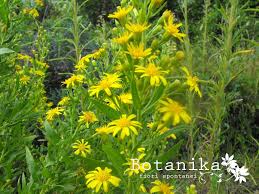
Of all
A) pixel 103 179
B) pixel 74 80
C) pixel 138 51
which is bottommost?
pixel 103 179

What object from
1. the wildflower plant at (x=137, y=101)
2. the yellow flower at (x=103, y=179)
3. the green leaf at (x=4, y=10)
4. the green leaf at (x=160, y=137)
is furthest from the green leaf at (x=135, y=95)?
the green leaf at (x=4, y=10)

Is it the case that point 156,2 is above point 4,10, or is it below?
below

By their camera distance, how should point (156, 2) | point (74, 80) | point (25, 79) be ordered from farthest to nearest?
point (25, 79)
point (74, 80)
point (156, 2)

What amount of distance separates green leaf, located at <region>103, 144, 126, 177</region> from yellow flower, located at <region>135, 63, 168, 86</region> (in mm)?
227

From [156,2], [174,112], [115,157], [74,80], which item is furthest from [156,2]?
[74,80]

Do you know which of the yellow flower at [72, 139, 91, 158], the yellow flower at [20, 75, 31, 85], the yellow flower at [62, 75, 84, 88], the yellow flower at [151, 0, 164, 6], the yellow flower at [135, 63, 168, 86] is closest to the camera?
the yellow flower at [135, 63, 168, 86]

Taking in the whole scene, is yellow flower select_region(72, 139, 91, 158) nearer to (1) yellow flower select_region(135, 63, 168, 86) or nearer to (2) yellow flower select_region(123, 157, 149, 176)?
(2) yellow flower select_region(123, 157, 149, 176)

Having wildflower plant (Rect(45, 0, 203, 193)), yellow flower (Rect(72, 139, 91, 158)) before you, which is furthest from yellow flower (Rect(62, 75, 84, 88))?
wildflower plant (Rect(45, 0, 203, 193))

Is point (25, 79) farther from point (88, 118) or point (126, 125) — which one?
point (126, 125)

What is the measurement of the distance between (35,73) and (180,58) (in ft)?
3.64

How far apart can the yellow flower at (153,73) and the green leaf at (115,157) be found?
0.75 feet

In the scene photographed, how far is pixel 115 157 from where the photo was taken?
1.42 metres

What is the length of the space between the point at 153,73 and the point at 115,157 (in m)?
0.27

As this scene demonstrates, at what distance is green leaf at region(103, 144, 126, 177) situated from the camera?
1.41 m
